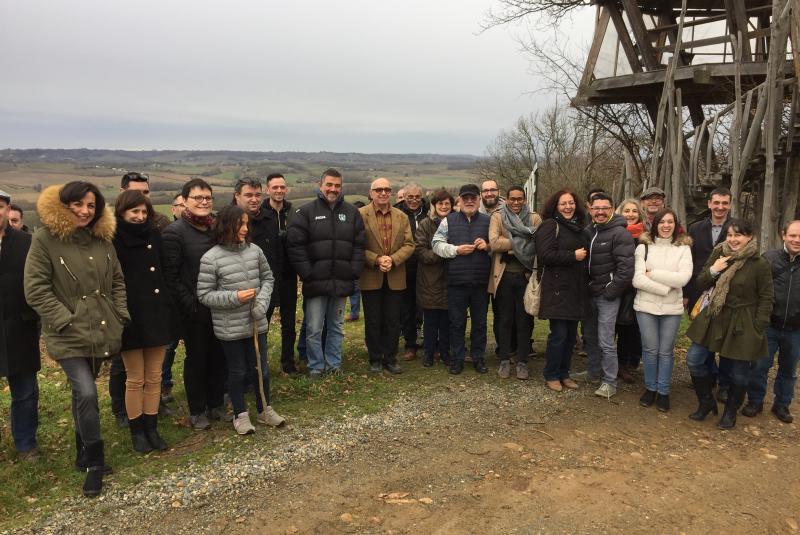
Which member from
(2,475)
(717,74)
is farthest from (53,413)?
(717,74)

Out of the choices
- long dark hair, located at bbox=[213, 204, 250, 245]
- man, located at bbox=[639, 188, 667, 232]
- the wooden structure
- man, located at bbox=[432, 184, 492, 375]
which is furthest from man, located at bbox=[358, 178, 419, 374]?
the wooden structure

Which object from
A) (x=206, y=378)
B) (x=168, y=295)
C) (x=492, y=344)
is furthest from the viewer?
(x=492, y=344)

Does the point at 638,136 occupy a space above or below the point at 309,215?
above

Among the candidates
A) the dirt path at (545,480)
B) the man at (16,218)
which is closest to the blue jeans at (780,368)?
the dirt path at (545,480)

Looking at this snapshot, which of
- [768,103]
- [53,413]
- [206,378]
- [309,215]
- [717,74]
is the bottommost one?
[53,413]

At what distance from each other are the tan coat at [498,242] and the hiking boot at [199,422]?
3470 millimetres

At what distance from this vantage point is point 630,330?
21.4 ft

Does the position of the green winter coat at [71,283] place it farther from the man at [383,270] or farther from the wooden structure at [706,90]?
the wooden structure at [706,90]

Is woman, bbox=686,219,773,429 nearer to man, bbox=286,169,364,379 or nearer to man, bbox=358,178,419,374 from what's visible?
man, bbox=358,178,419,374

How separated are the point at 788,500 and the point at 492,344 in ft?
14.3

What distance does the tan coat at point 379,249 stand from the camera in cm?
635

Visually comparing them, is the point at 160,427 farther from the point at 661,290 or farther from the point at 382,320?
the point at 661,290

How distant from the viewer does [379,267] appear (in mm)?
6309

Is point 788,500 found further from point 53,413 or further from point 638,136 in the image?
point 638,136
